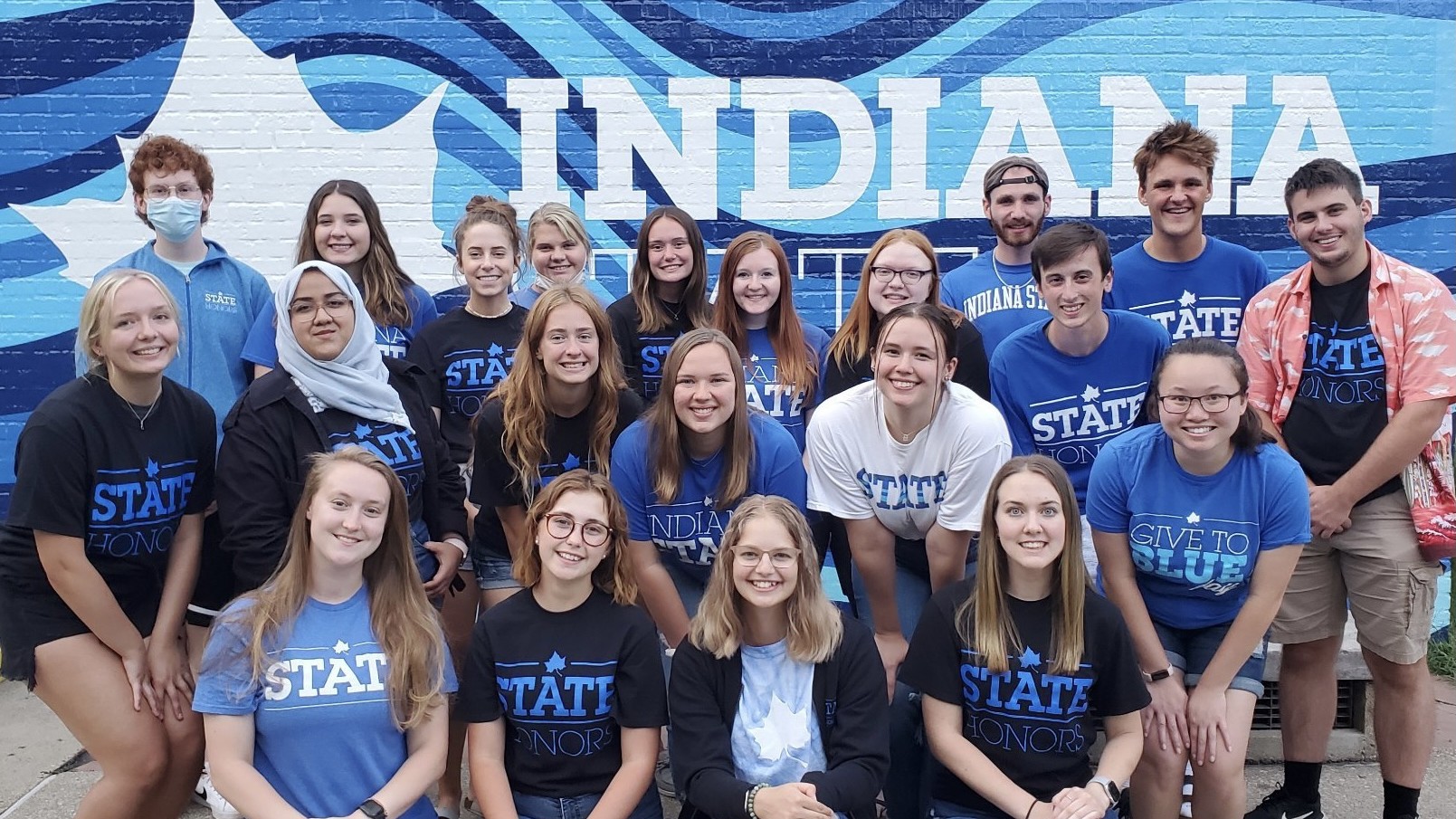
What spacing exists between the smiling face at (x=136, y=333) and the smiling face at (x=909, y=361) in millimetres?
2035

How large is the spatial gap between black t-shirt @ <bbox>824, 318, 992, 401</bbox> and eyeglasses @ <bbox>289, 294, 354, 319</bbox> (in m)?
1.66

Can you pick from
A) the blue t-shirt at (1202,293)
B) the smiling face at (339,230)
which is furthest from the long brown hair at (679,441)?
the blue t-shirt at (1202,293)

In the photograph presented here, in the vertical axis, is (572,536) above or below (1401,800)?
above

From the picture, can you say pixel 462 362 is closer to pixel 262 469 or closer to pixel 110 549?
pixel 262 469

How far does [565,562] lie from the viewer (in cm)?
304

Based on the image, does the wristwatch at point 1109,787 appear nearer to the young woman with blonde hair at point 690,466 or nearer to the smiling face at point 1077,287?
the young woman with blonde hair at point 690,466

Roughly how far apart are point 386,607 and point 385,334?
1434 mm

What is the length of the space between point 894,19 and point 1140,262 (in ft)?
8.58

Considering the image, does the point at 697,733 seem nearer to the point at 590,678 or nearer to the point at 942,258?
the point at 590,678

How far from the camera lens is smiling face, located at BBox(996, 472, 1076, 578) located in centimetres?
294

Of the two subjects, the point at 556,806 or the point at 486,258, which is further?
the point at 486,258

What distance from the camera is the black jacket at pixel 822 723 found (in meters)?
2.88

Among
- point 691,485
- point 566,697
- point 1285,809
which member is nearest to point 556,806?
point 566,697

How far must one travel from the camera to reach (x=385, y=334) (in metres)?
4.12
